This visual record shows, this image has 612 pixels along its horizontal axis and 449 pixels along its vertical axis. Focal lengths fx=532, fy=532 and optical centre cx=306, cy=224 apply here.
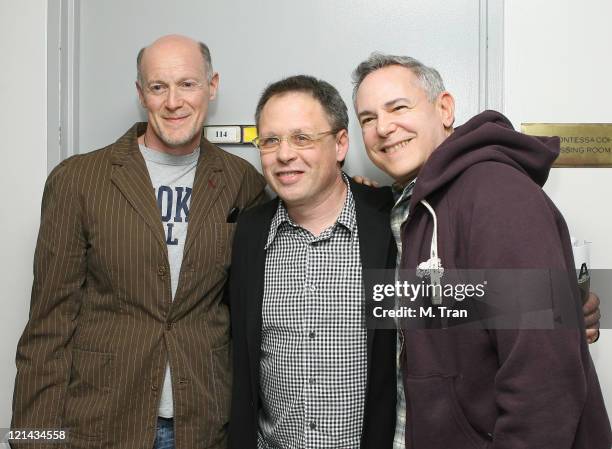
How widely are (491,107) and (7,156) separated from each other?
1.72 meters

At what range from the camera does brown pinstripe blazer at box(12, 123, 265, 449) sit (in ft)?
4.93

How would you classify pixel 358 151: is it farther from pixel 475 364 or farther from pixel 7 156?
pixel 7 156

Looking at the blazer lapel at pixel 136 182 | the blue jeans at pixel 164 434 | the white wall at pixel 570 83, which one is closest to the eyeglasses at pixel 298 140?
the blazer lapel at pixel 136 182

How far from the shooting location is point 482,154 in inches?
42.8

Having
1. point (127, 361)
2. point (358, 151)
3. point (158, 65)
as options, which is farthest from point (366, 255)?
point (158, 65)

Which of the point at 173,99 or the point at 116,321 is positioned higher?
the point at 173,99

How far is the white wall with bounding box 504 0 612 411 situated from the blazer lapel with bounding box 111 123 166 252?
1.19 metres

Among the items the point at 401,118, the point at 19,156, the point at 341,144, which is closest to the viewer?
the point at 401,118

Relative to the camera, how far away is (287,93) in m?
1.52

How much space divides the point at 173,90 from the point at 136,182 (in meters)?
0.30

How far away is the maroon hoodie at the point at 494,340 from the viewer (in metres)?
0.96

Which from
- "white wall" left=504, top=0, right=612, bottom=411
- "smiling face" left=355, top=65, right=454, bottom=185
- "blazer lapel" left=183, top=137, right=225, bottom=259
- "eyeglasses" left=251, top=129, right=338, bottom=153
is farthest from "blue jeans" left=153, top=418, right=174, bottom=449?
"white wall" left=504, top=0, right=612, bottom=411

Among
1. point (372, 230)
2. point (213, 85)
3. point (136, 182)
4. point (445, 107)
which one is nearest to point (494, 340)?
point (372, 230)

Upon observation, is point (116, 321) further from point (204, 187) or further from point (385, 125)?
point (385, 125)
